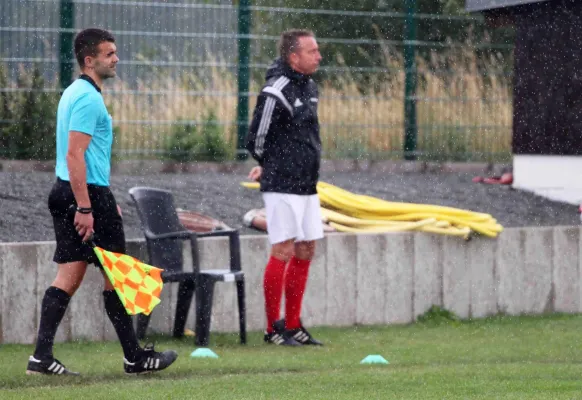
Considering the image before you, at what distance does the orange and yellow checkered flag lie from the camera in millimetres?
8336

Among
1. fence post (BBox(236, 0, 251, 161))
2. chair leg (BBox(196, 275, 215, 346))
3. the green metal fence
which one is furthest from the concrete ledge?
chair leg (BBox(196, 275, 215, 346))

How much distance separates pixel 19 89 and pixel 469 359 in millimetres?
6294

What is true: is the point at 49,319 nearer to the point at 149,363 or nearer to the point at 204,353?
the point at 149,363

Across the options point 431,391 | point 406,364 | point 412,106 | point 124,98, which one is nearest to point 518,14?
point 412,106

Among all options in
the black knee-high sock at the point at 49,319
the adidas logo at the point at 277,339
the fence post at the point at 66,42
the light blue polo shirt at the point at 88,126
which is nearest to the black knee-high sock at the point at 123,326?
the black knee-high sock at the point at 49,319

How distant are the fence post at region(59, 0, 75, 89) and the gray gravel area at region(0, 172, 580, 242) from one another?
40.1 inches

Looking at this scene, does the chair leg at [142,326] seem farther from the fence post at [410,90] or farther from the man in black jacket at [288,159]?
the fence post at [410,90]

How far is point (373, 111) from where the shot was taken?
16.1 metres

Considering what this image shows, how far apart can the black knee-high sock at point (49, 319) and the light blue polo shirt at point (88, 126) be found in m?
0.66

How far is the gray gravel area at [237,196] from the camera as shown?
1188 centimetres

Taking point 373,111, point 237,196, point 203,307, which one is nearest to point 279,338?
point 203,307

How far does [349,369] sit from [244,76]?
22.5ft

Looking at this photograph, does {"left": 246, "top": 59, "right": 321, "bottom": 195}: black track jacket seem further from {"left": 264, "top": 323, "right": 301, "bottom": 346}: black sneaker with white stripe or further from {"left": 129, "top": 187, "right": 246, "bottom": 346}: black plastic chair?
{"left": 264, "top": 323, "right": 301, "bottom": 346}: black sneaker with white stripe

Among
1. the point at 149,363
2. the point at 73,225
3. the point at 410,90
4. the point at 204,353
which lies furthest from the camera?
the point at 410,90
